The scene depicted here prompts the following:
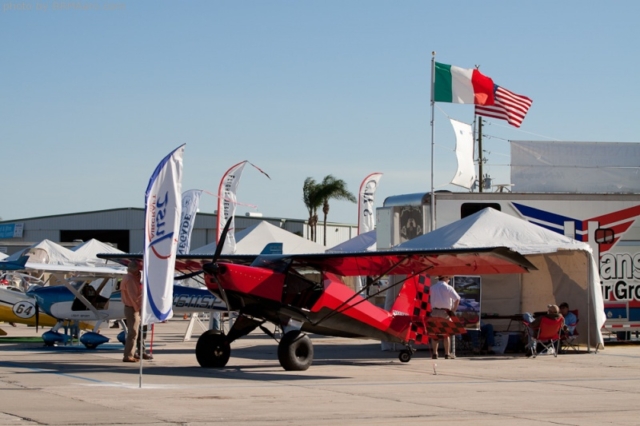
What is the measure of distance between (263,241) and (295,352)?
2053cm

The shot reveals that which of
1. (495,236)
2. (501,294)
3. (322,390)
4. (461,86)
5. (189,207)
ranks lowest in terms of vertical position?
(322,390)

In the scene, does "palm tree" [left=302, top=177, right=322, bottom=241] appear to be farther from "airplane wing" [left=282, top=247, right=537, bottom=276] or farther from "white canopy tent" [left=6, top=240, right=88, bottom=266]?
"airplane wing" [left=282, top=247, right=537, bottom=276]

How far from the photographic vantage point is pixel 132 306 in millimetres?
15055

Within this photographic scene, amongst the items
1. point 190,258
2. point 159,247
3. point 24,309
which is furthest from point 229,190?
point 159,247

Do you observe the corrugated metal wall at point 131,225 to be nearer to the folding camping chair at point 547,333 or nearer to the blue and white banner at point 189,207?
the blue and white banner at point 189,207

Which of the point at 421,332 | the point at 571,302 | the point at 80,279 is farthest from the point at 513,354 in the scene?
the point at 80,279

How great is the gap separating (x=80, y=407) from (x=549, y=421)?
4596 millimetres

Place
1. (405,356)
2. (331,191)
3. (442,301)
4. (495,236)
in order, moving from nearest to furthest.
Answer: (405,356)
(442,301)
(495,236)
(331,191)

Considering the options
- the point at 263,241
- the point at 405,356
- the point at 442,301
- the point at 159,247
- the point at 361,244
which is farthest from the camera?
the point at 263,241

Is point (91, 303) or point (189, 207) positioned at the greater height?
point (189, 207)

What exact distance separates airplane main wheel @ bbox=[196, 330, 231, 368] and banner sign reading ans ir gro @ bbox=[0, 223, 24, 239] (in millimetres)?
59262

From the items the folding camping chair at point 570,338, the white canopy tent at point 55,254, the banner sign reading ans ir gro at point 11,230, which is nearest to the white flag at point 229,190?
the white canopy tent at point 55,254

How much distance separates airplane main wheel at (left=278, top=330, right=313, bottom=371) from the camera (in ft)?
44.0

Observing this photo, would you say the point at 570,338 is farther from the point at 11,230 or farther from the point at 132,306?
the point at 11,230
